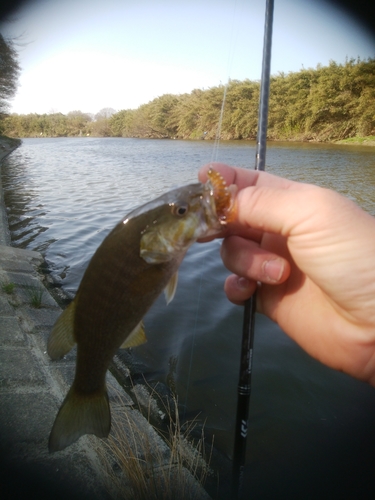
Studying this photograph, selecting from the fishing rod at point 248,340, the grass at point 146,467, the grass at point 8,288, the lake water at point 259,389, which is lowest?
the lake water at point 259,389

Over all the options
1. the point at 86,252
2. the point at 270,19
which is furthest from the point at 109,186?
the point at 270,19

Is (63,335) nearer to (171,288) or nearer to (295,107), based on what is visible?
(171,288)

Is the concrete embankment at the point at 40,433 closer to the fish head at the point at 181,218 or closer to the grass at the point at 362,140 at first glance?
the fish head at the point at 181,218

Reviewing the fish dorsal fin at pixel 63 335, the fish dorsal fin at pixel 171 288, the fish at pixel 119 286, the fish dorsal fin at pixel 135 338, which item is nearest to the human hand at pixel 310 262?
the fish at pixel 119 286

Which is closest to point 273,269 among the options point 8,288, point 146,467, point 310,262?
point 310,262

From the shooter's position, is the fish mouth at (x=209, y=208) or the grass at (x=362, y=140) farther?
the grass at (x=362, y=140)

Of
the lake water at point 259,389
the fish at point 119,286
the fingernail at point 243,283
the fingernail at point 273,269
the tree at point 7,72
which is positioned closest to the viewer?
the fish at point 119,286

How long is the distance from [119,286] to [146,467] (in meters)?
1.78

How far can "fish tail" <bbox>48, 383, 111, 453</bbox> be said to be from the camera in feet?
5.00

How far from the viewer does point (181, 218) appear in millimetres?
1573

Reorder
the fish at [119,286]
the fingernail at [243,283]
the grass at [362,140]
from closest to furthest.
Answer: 1. the fish at [119,286]
2. the fingernail at [243,283]
3. the grass at [362,140]

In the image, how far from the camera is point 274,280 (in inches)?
77.8

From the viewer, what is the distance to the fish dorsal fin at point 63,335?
1562mm

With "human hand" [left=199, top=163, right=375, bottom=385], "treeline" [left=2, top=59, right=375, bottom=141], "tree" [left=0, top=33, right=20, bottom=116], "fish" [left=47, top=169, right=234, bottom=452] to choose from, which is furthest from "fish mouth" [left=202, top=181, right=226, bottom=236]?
"treeline" [left=2, top=59, right=375, bottom=141]
